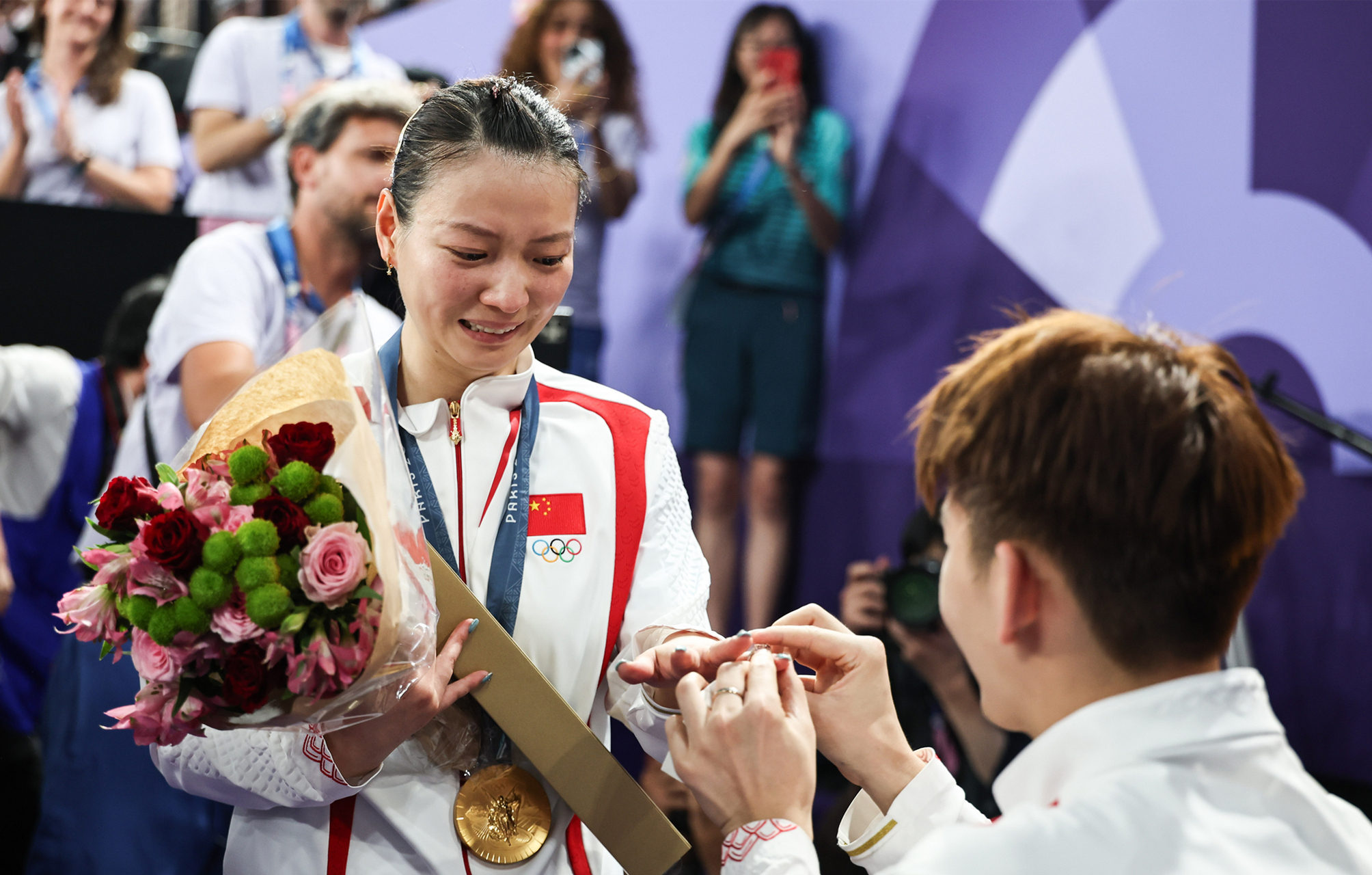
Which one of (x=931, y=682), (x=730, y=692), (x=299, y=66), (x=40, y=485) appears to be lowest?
(x=931, y=682)

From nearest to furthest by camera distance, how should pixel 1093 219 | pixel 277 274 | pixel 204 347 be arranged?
pixel 204 347
pixel 277 274
pixel 1093 219

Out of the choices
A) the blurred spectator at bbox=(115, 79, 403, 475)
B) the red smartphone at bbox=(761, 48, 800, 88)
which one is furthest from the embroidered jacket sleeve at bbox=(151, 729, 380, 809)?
the red smartphone at bbox=(761, 48, 800, 88)

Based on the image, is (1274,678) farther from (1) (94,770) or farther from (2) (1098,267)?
(1) (94,770)

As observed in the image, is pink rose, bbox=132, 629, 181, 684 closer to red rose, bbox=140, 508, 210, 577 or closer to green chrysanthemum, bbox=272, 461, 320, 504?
red rose, bbox=140, 508, 210, 577

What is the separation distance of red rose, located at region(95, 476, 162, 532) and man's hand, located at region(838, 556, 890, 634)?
6.54ft

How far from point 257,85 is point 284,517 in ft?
10.9

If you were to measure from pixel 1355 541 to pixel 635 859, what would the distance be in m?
2.82

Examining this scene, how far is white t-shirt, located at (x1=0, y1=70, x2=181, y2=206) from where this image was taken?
3902 millimetres

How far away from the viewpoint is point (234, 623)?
1081 mm

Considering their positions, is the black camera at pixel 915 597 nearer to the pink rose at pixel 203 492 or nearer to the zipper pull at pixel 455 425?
the zipper pull at pixel 455 425

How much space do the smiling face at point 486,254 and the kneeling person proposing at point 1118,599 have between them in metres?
0.52

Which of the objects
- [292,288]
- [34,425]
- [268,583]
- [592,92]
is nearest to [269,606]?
[268,583]

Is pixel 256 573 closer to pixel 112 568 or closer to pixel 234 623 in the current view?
pixel 234 623

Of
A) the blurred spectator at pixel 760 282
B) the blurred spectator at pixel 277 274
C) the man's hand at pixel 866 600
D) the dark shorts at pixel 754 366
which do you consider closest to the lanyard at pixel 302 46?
the blurred spectator at pixel 760 282
